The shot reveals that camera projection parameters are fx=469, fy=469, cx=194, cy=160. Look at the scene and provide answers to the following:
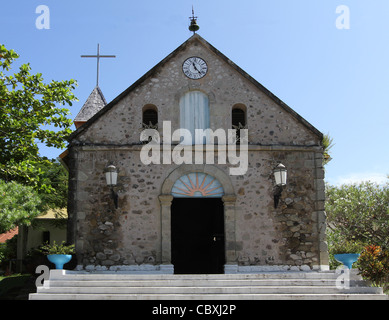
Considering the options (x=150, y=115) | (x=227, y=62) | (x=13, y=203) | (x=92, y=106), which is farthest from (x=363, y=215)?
(x=13, y=203)

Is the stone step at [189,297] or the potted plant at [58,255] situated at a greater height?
the potted plant at [58,255]

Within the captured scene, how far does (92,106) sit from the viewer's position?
21.5 meters

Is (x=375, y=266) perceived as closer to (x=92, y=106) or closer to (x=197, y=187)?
(x=197, y=187)

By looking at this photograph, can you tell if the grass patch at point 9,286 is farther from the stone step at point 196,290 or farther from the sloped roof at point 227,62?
the sloped roof at point 227,62

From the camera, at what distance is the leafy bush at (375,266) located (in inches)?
428

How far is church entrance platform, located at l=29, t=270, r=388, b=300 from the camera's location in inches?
392

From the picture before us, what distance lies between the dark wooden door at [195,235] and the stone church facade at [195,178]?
402 cm

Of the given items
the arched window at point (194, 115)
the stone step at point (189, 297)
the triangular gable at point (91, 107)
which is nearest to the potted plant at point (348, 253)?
the stone step at point (189, 297)

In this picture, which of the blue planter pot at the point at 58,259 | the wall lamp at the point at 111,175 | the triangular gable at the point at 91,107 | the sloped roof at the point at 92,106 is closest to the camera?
the blue planter pot at the point at 58,259

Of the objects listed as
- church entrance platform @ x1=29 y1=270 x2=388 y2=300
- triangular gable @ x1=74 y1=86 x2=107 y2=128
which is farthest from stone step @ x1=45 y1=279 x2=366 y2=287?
triangular gable @ x1=74 y1=86 x2=107 y2=128

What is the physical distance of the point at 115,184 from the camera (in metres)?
13.8

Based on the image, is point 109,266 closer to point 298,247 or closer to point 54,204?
point 298,247

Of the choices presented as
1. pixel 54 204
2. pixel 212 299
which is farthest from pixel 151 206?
pixel 54 204

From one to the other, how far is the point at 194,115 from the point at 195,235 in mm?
6641
